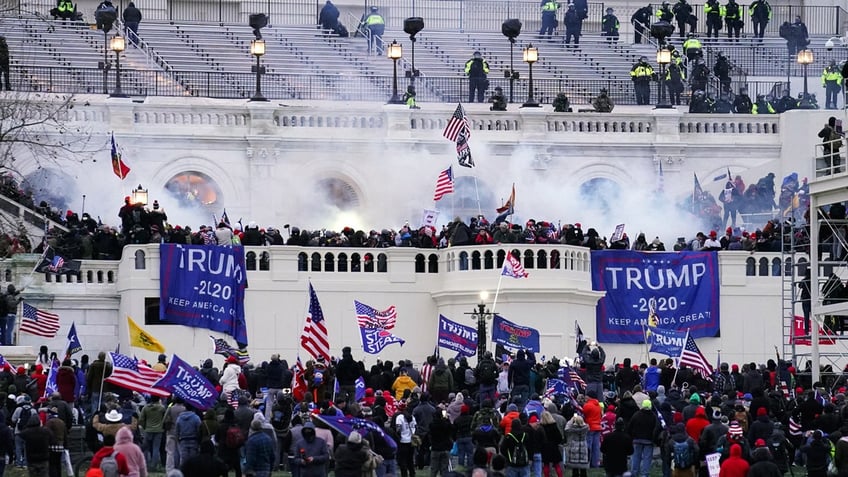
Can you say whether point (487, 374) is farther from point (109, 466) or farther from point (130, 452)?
point (109, 466)

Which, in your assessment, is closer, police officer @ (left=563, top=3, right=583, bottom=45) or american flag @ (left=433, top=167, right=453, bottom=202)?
american flag @ (left=433, top=167, right=453, bottom=202)

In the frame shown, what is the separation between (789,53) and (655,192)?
→ 11.8m

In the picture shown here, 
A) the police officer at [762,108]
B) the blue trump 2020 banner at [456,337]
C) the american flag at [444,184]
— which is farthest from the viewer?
the police officer at [762,108]

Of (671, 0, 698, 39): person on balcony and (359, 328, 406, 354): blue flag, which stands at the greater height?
(671, 0, 698, 39): person on balcony

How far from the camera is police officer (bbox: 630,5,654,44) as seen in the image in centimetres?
8375

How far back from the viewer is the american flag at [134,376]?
4412cm

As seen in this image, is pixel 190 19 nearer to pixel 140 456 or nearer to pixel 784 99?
pixel 784 99

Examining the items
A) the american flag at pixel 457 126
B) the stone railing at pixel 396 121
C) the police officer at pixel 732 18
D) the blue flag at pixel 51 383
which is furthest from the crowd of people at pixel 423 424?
the police officer at pixel 732 18

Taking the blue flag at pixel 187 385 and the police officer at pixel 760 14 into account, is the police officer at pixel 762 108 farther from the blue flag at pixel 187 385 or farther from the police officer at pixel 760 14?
the blue flag at pixel 187 385

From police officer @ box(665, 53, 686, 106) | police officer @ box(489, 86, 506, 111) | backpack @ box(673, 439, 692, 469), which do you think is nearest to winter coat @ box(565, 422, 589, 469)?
backpack @ box(673, 439, 692, 469)

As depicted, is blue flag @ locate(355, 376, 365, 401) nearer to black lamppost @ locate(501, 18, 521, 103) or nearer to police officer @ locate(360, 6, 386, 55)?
black lamppost @ locate(501, 18, 521, 103)

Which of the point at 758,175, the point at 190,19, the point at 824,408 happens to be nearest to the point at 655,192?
the point at 758,175

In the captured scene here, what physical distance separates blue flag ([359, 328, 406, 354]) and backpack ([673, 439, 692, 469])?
1323 centimetres

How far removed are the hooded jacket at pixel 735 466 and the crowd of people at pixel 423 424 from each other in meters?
0.01
